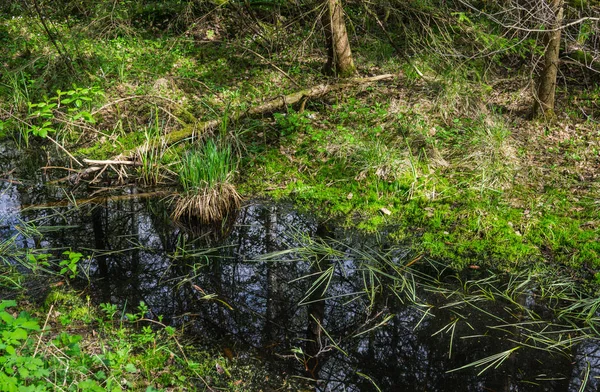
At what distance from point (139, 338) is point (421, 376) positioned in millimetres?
1882

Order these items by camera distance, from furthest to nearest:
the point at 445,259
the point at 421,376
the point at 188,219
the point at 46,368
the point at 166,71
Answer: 1. the point at 166,71
2. the point at 188,219
3. the point at 445,259
4. the point at 421,376
5. the point at 46,368

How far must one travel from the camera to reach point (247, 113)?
650 cm

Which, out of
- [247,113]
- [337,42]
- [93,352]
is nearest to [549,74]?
[337,42]

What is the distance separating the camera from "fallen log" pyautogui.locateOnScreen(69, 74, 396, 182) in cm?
581

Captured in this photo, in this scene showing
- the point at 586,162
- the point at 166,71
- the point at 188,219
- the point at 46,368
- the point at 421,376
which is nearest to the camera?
the point at 46,368

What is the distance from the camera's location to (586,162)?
5.70m

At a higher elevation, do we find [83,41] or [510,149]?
[83,41]

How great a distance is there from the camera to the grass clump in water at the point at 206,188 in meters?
5.22

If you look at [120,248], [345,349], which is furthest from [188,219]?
[345,349]

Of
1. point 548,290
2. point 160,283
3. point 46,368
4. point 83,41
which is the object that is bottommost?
point 548,290

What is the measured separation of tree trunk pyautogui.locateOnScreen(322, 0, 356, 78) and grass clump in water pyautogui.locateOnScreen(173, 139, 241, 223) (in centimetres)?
261

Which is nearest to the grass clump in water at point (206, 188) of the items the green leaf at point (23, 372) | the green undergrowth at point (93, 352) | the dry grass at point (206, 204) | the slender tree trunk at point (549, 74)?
the dry grass at point (206, 204)

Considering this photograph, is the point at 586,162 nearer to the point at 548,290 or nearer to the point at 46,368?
the point at 548,290

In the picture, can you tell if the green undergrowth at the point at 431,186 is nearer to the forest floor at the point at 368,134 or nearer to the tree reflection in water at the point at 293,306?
the forest floor at the point at 368,134
